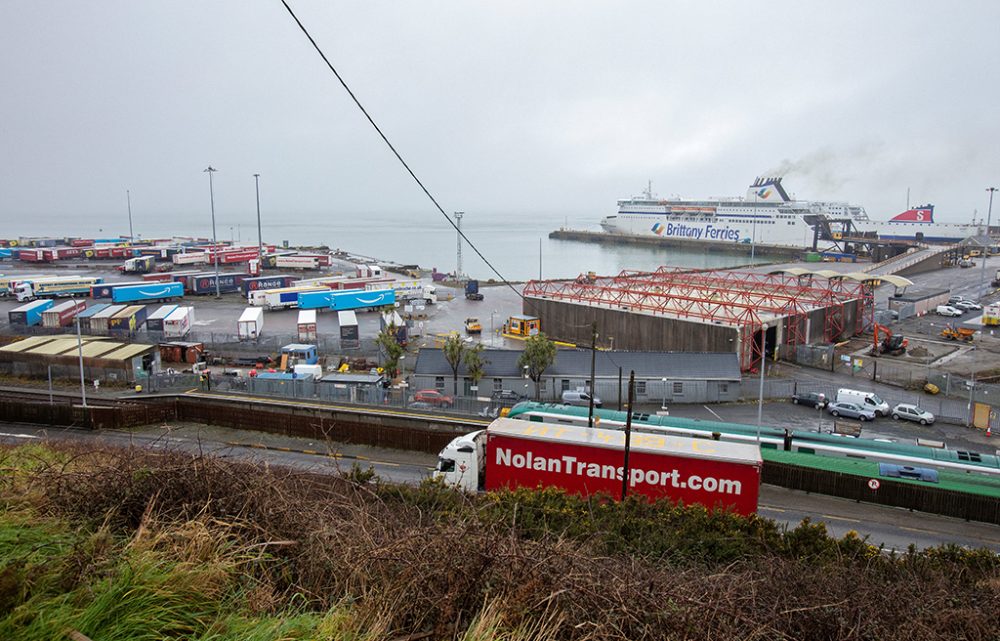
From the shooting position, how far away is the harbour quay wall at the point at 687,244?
229ft

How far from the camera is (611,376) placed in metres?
17.8

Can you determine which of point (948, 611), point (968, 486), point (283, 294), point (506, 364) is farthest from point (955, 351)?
point (283, 294)

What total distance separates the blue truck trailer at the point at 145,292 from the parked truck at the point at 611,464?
99.3 ft

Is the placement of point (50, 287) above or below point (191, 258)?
below

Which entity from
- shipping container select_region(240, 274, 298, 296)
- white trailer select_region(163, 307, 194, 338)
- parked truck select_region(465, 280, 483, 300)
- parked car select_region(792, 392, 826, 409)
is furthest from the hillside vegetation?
shipping container select_region(240, 274, 298, 296)

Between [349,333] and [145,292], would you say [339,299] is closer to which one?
[349,333]

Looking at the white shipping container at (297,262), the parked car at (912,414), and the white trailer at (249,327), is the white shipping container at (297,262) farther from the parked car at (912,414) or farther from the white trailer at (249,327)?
the parked car at (912,414)

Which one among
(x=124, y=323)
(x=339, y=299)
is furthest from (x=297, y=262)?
(x=124, y=323)

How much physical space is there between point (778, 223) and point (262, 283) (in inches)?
2317

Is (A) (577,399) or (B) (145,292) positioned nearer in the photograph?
(A) (577,399)

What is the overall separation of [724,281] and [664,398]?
43.4ft

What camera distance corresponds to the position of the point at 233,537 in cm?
359

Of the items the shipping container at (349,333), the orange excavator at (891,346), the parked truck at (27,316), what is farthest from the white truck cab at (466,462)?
the parked truck at (27,316)

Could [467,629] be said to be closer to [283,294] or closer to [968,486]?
[968,486]
